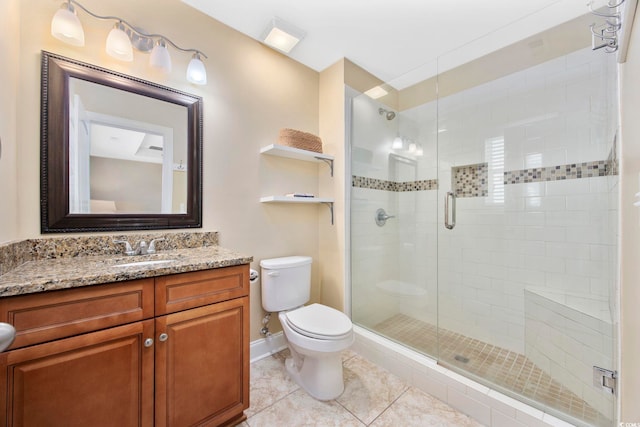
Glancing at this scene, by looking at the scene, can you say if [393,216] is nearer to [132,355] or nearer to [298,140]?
[298,140]

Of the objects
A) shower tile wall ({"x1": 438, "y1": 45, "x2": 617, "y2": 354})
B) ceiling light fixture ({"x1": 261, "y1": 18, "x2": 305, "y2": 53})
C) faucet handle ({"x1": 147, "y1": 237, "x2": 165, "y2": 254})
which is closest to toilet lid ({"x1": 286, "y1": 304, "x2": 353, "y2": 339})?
faucet handle ({"x1": 147, "y1": 237, "x2": 165, "y2": 254})

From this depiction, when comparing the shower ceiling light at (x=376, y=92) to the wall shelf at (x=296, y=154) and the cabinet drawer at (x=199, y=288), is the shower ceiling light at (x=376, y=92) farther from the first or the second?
the cabinet drawer at (x=199, y=288)

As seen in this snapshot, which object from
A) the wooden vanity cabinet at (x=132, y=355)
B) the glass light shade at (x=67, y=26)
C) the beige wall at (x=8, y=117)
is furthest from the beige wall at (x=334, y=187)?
the beige wall at (x=8, y=117)

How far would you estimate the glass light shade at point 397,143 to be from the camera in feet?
8.13

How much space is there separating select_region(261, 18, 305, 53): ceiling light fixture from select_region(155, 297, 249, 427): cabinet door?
1794mm

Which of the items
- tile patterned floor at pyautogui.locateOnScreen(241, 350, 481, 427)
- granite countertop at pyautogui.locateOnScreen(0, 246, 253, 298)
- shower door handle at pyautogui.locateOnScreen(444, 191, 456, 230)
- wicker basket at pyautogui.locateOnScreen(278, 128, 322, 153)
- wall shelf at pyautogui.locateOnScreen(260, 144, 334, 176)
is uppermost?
wicker basket at pyautogui.locateOnScreen(278, 128, 322, 153)

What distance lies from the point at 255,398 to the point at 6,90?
6.27 feet

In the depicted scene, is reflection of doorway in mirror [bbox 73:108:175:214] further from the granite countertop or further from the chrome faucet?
the granite countertop

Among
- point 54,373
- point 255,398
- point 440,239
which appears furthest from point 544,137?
point 54,373

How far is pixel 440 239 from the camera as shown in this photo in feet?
7.36

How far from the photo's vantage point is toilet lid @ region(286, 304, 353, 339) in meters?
1.42

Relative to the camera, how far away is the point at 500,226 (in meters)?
2.04

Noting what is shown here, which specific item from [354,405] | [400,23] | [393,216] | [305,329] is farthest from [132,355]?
[400,23]

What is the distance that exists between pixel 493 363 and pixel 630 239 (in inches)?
44.9
